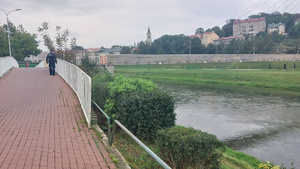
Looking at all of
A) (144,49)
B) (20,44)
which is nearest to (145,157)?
(20,44)

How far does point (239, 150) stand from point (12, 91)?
9.71m

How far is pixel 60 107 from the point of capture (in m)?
8.00

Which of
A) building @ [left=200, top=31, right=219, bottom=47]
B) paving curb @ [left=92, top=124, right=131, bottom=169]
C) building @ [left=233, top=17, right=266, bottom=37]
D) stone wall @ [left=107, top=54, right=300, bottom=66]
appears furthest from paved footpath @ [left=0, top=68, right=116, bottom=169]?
building @ [left=233, top=17, right=266, bottom=37]

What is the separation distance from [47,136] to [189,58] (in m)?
→ 70.3

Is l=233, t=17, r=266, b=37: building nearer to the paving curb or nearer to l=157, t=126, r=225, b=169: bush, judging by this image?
l=157, t=126, r=225, b=169: bush

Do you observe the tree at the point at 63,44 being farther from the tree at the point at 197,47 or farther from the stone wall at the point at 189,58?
the tree at the point at 197,47

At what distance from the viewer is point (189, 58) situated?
242ft

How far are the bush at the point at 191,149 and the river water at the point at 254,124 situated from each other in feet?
13.1

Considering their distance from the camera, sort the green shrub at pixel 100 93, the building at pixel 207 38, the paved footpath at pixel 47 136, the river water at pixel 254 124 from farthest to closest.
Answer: the building at pixel 207 38 → the river water at pixel 254 124 → the green shrub at pixel 100 93 → the paved footpath at pixel 47 136

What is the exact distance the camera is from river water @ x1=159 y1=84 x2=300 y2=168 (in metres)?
8.84

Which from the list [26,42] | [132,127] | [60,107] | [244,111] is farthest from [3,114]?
[26,42]

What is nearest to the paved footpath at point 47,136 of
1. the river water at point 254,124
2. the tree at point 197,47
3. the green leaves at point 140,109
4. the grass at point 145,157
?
the grass at point 145,157

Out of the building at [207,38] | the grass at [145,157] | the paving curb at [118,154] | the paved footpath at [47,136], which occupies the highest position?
the building at [207,38]

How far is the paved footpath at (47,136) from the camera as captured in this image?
4.23 m
